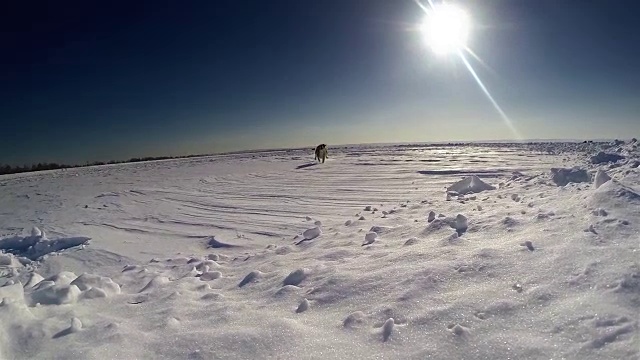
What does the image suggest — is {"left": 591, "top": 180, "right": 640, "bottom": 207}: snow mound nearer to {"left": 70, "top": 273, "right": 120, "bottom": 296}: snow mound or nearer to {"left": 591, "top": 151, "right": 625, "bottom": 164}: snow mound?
{"left": 70, "top": 273, "right": 120, "bottom": 296}: snow mound

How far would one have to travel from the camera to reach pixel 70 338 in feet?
8.46

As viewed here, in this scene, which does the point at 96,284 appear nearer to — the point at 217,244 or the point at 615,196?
the point at 217,244

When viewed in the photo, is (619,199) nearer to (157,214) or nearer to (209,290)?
(209,290)

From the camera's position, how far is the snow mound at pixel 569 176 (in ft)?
17.1

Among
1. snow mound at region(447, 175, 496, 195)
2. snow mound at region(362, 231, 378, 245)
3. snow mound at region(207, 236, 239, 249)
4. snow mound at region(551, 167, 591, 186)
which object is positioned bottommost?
snow mound at region(207, 236, 239, 249)

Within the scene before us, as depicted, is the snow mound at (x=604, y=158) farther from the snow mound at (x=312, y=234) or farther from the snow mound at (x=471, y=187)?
the snow mound at (x=312, y=234)

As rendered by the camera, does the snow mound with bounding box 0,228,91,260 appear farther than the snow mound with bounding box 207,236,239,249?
No

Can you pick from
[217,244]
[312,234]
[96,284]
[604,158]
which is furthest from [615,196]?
[604,158]

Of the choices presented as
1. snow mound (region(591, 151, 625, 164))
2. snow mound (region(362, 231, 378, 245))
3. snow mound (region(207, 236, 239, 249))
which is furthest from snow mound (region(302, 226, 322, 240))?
snow mound (region(591, 151, 625, 164))

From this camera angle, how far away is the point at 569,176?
541 centimetres

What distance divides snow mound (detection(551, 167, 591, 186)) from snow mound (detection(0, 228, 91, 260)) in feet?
24.3

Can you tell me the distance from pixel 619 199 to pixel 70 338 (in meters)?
4.52

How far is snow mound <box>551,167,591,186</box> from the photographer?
522cm

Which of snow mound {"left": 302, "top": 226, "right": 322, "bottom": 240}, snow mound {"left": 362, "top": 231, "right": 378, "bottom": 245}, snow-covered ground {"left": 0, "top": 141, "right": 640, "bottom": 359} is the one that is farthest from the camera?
snow mound {"left": 302, "top": 226, "right": 322, "bottom": 240}
